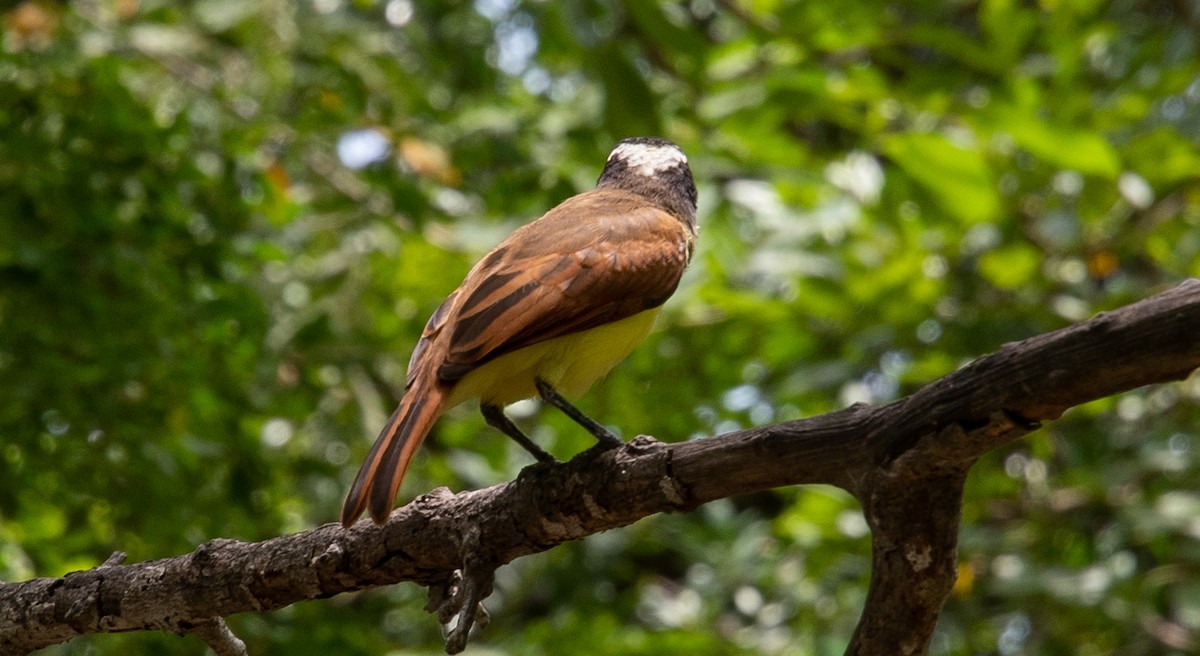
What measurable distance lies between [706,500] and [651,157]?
263 cm

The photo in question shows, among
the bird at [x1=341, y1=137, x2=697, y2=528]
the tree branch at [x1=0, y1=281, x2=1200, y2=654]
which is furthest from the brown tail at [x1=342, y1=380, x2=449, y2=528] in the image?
the tree branch at [x1=0, y1=281, x2=1200, y2=654]

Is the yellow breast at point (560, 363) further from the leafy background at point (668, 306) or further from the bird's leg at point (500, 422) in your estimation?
the leafy background at point (668, 306)

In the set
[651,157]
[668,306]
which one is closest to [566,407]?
[651,157]

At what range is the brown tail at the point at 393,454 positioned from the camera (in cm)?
333

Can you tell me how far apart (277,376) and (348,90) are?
56.3 inches

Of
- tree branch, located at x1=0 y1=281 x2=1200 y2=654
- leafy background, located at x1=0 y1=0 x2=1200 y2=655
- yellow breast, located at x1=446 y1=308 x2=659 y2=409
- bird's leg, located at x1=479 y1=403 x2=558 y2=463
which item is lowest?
tree branch, located at x1=0 y1=281 x2=1200 y2=654

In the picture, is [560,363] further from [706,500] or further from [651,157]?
[651,157]

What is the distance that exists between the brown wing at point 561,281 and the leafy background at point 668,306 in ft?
2.63

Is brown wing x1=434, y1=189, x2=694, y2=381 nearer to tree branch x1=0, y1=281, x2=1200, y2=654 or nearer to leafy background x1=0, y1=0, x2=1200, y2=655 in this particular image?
tree branch x1=0, y1=281, x2=1200, y2=654

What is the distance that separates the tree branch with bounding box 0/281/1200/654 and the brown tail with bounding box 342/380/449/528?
0.16 m

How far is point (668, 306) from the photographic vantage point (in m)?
6.49

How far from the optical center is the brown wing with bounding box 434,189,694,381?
13.1 ft

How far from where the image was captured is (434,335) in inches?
170

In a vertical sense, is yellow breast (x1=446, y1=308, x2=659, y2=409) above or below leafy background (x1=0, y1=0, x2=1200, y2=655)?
below
